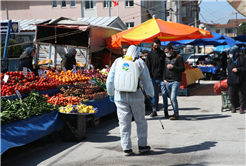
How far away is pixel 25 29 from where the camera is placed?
26031 mm

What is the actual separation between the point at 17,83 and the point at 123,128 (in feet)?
11.0

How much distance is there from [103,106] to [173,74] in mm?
2194

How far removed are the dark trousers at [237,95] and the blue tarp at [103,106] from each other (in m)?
3.70

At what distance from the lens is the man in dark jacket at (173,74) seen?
7965mm

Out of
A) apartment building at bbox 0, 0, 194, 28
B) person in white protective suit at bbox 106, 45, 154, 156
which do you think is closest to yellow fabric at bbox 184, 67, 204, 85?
person in white protective suit at bbox 106, 45, 154, 156

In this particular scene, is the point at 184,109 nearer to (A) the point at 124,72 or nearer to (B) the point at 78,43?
(A) the point at 124,72

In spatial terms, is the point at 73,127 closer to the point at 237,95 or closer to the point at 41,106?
the point at 41,106

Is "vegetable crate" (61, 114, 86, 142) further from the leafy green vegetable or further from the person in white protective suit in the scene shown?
the person in white protective suit

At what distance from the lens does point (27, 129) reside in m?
5.21

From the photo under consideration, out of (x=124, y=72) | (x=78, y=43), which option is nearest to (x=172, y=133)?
(x=124, y=72)

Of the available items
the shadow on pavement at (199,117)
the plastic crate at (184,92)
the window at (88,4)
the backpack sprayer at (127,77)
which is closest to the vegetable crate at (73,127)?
the backpack sprayer at (127,77)

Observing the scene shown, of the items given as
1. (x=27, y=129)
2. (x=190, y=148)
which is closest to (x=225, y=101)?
(x=190, y=148)

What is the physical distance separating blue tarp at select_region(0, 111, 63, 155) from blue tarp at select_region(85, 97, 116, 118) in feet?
4.66

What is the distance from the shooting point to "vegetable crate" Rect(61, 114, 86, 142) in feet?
20.4
